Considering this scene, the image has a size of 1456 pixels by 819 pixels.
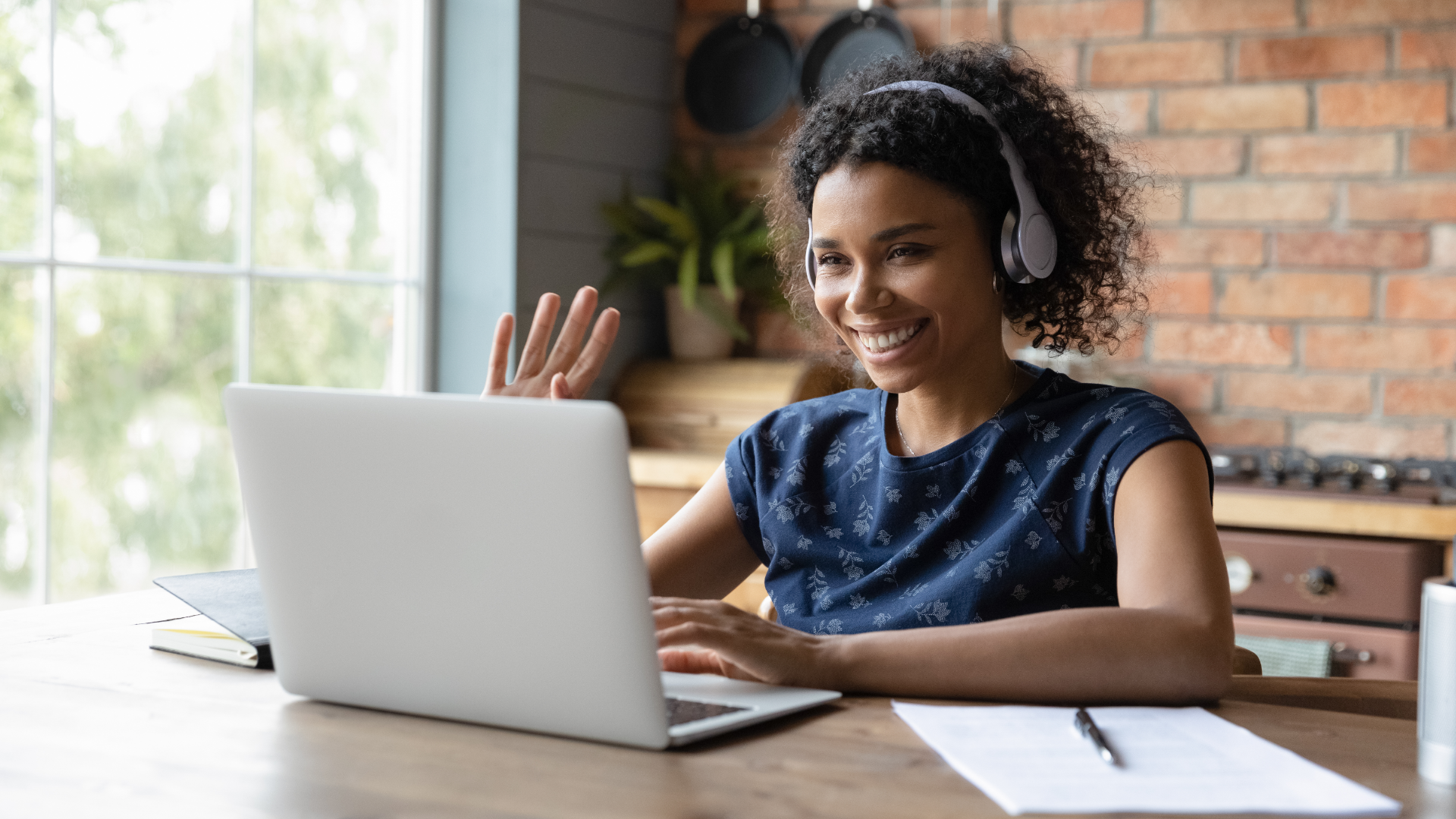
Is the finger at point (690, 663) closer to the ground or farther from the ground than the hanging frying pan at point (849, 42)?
closer to the ground

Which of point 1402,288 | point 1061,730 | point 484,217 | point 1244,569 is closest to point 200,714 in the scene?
point 1061,730

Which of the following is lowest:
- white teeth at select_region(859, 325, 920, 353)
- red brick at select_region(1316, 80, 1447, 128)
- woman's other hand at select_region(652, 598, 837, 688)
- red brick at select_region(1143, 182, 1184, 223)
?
woman's other hand at select_region(652, 598, 837, 688)

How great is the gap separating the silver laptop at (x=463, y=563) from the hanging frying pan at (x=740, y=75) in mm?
2359

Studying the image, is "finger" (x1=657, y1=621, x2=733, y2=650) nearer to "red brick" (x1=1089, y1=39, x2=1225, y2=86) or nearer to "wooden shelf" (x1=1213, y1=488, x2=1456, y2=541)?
"wooden shelf" (x1=1213, y1=488, x2=1456, y2=541)

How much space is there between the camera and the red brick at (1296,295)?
2734 mm

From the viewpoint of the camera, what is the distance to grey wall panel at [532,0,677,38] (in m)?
3.05

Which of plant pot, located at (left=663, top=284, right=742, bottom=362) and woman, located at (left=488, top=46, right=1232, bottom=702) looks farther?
plant pot, located at (left=663, top=284, right=742, bottom=362)

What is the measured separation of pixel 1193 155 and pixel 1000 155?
1540 mm

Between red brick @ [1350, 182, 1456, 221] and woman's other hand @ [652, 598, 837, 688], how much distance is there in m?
2.06

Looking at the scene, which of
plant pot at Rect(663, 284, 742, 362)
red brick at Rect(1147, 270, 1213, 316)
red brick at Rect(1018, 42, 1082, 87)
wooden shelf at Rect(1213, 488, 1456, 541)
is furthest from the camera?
plant pot at Rect(663, 284, 742, 362)

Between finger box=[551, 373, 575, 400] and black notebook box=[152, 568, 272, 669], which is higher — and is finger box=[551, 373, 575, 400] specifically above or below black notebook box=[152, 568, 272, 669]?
above

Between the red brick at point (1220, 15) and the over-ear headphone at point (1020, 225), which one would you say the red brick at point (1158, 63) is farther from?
the over-ear headphone at point (1020, 225)

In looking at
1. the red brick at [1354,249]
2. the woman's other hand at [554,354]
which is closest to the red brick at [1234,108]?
the red brick at [1354,249]

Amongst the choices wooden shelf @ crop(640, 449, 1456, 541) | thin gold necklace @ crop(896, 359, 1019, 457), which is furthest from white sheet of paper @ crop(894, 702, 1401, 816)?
wooden shelf @ crop(640, 449, 1456, 541)
